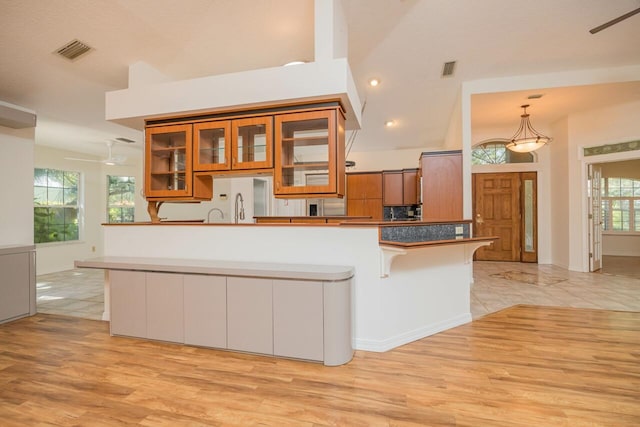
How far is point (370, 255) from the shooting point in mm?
2486

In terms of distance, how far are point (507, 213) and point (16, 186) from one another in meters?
8.93

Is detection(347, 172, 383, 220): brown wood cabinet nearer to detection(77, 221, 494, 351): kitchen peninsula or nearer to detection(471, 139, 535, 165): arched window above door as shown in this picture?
detection(471, 139, 535, 165): arched window above door

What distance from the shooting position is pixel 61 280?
5.53 meters

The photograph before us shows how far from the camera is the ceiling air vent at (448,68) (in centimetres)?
420

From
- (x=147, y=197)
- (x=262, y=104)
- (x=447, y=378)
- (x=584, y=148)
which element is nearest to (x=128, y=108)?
(x=147, y=197)

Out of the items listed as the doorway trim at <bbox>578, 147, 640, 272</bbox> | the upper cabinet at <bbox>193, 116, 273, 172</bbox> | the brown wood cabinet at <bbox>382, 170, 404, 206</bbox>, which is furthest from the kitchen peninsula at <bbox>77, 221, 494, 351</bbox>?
the doorway trim at <bbox>578, 147, 640, 272</bbox>

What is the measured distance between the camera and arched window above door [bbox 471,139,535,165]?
22.9 feet

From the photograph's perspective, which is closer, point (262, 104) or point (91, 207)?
point (262, 104)

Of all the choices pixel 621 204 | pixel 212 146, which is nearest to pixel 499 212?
pixel 621 204

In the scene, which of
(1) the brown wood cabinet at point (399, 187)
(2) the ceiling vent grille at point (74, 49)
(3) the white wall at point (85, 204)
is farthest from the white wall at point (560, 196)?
(3) the white wall at point (85, 204)

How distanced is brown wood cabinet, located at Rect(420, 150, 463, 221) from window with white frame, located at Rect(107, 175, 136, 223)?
739cm

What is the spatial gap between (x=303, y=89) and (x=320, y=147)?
0.53m

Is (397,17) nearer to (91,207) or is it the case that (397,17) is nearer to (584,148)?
(584,148)

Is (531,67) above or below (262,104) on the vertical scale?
above
